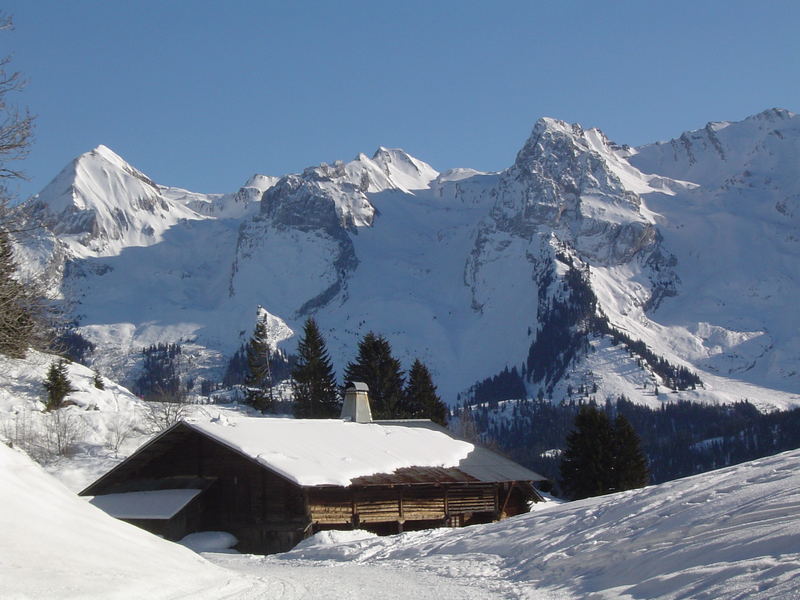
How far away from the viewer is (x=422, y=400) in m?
64.1

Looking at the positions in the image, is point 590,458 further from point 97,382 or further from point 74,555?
point 74,555

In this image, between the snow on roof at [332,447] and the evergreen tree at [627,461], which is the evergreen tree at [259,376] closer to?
the evergreen tree at [627,461]

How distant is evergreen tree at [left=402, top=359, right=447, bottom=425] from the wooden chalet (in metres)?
28.3

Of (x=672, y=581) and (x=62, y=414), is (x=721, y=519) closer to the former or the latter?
(x=672, y=581)

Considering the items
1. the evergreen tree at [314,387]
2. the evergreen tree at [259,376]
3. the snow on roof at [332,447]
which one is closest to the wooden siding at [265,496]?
the snow on roof at [332,447]

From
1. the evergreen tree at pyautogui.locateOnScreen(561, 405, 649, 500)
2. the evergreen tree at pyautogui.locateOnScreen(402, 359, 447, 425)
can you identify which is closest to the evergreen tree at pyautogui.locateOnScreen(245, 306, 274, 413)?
the evergreen tree at pyautogui.locateOnScreen(402, 359, 447, 425)

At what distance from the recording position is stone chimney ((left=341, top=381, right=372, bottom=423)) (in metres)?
39.7

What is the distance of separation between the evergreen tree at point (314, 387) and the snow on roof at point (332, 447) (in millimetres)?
28706

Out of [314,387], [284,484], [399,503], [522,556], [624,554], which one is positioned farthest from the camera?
[314,387]

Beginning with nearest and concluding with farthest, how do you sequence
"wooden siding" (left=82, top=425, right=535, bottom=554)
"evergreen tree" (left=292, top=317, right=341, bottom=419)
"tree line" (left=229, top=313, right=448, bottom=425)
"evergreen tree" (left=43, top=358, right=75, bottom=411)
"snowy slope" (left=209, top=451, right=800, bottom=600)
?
1. "snowy slope" (left=209, top=451, right=800, bottom=600)
2. "wooden siding" (left=82, top=425, right=535, bottom=554)
3. "evergreen tree" (left=43, top=358, right=75, bottom=411)
4. "tree line" (left=229, top=313, right=448, bottom=425)
5. "evergreen tree" (left=292, top=317, right=341, bottom=419)

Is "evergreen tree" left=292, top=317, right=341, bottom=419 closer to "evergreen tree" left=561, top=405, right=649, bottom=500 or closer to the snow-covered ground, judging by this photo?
"evergreen tree" left=561, top=405, right=649, bottom=500

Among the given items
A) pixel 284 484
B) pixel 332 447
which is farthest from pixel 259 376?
pixel 284 484

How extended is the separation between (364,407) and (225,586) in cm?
2694

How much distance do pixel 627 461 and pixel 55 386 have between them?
99.9 feet
